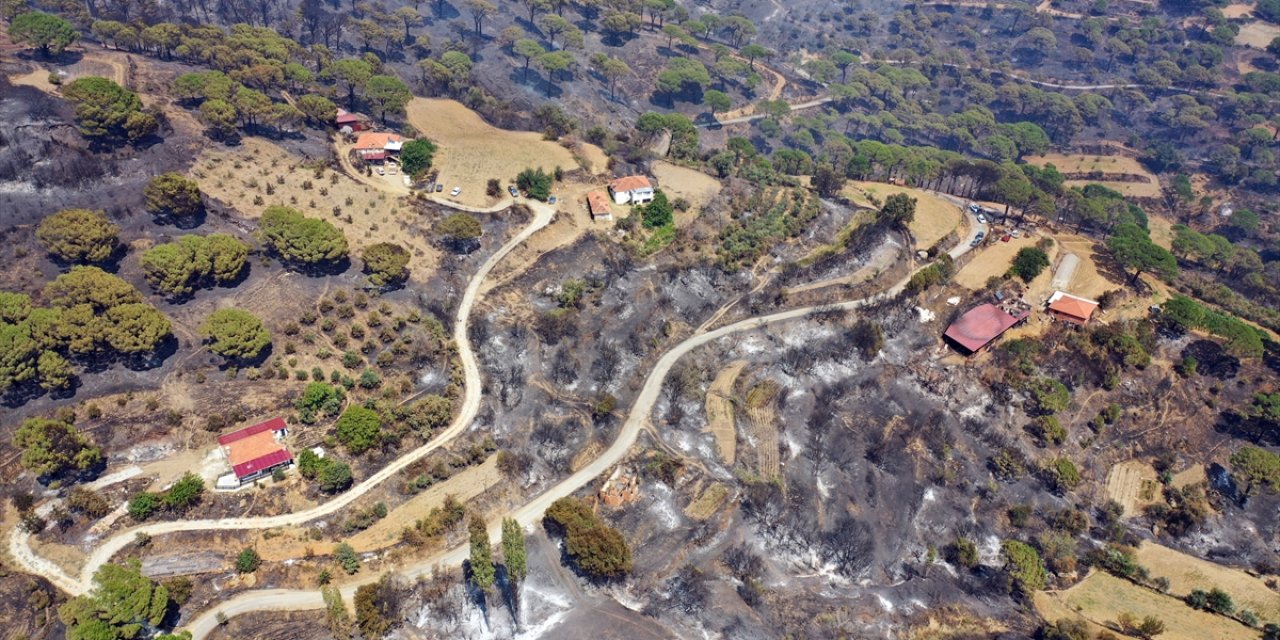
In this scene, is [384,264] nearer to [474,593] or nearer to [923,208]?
[474,593]

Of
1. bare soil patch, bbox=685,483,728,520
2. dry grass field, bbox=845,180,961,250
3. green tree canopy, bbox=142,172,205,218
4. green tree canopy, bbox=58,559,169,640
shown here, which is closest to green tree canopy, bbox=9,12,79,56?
green tree canopy, bbox=142,172,205,218

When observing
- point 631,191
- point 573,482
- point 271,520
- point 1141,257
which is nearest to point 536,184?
point 631,191

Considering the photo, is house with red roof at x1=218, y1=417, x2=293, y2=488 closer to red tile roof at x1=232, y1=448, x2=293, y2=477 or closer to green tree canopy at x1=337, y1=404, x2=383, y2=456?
red tile roof at x1=232, y1=448, x2=293, y2=477

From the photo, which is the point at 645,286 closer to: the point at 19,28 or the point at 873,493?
the point at 873,493

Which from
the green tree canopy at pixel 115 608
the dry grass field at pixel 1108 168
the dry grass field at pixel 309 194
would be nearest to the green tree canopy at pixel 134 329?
the dry grass field at pixel 309 194

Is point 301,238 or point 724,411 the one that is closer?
point 724,411

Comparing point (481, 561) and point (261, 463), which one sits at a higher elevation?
point (481, 561)
